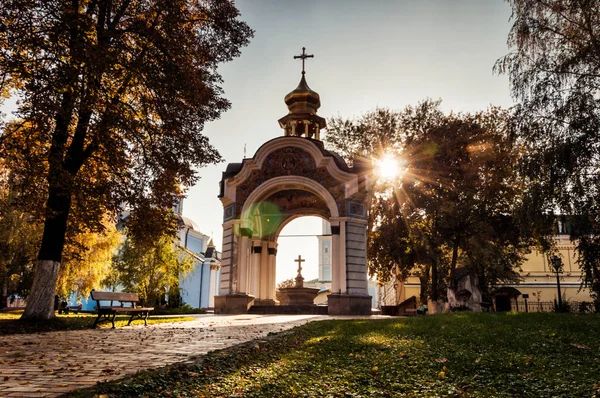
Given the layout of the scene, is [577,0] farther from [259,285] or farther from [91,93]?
[259,285]

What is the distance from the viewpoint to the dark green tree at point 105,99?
1088cm

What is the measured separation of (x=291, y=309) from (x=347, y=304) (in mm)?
2900

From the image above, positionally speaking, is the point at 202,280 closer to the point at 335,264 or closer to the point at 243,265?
the point at 243,265

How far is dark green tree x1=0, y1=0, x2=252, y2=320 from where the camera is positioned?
35.7 ft

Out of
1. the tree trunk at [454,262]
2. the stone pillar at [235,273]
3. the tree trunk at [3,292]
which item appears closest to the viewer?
the tree trunk at [454,262]

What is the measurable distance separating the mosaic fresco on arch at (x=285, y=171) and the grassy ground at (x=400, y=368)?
1470 cm

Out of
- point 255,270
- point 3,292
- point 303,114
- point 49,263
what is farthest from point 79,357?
point 303,114

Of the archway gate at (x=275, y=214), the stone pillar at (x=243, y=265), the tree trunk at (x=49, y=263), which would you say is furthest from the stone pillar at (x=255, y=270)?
the tree trunk at (x=49, y=263)

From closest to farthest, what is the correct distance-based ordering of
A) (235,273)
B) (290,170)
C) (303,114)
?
(235,273) → (290,170) → (303,114)

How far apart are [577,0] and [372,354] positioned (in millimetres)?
12484

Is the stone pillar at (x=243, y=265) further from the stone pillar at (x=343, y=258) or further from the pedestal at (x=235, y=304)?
the stone pillar at (x=343, y=258)

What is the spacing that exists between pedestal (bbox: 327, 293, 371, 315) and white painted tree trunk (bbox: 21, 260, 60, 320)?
1180cm

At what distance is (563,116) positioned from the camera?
13992 millimetres

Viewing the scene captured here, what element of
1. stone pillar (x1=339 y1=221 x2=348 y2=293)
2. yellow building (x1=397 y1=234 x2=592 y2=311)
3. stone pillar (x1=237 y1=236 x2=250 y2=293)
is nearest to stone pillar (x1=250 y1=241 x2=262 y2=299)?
stone pillar (x1=237 y1=236 x2=250 y2=293)
